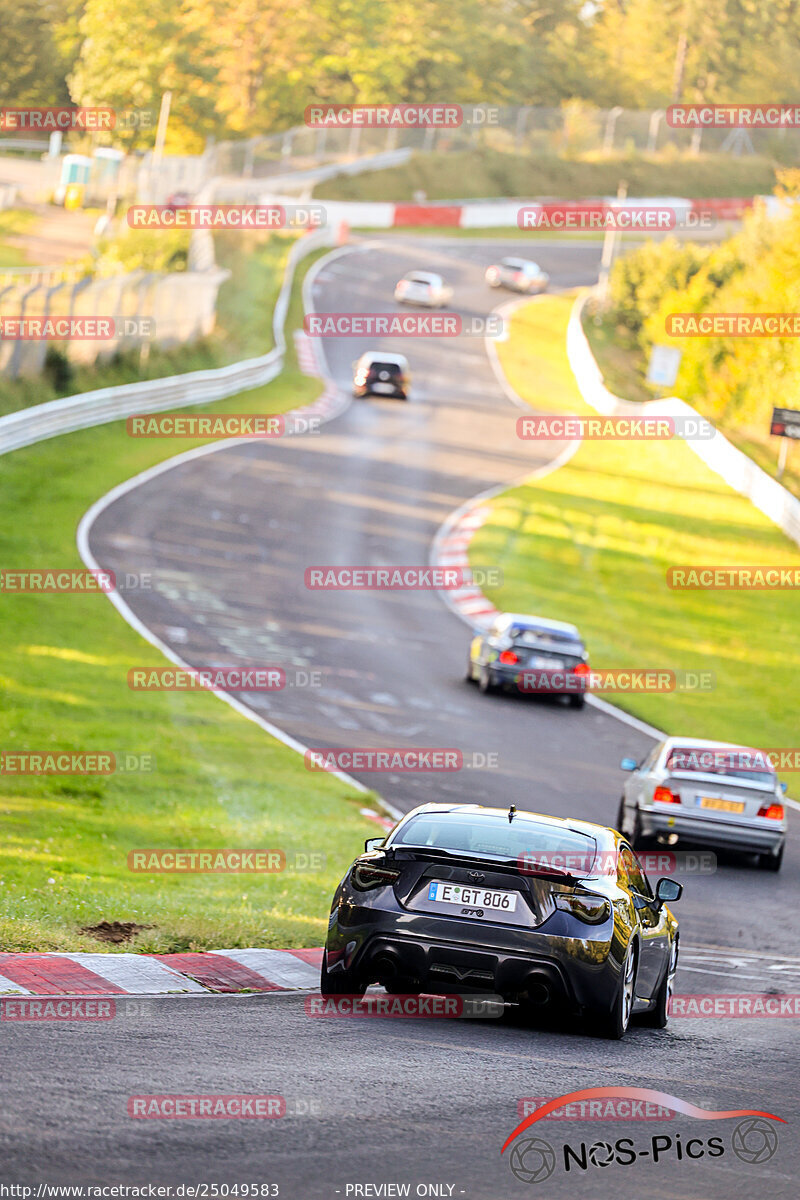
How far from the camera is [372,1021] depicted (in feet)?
28.0

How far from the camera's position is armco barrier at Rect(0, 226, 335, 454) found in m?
34.8

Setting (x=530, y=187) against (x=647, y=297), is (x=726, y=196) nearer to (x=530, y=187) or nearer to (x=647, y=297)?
(x=530, y=187)

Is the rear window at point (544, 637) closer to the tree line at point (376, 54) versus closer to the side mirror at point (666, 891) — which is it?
the side mirror at point (666, 891)

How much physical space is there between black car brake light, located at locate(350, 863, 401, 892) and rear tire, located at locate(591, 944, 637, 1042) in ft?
4.27

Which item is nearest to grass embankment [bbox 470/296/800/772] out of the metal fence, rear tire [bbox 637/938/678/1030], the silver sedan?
the silver sedan

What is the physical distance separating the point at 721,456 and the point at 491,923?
1447 inches

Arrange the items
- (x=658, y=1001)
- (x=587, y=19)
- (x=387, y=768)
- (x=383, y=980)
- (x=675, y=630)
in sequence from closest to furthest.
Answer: (x=383, y=980) → (x=658, y=1001) → (x=387, y=768) → (x=675, y=630) → (x=587, y=19)

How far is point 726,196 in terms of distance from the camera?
9925 centimetres

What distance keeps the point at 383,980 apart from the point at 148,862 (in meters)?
5.79

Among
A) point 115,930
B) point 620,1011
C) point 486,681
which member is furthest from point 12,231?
point 620,1011

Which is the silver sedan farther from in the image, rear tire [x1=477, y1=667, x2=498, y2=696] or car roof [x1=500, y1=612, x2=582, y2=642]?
car roof [x1=500, y1=612, x2=582, y2=642]

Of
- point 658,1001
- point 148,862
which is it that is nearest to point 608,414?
point 148,862

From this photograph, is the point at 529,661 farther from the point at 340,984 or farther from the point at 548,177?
the point at 548,177

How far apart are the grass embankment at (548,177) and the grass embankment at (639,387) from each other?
19.0 meters
